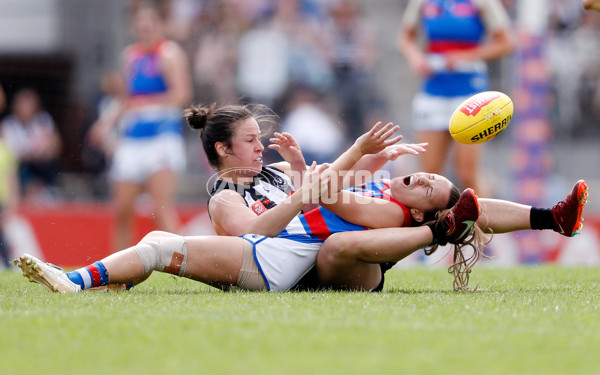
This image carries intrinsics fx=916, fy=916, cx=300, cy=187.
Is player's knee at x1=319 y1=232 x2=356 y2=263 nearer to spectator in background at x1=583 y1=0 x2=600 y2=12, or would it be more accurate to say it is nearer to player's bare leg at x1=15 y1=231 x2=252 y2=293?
player's bare leg at x1=15 y1=231 x2=252 y2=293

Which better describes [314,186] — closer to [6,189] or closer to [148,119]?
[148,119]

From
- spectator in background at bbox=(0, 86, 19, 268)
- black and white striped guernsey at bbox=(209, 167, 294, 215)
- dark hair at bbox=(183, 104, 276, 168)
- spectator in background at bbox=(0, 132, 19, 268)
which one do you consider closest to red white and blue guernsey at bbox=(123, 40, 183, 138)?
spectator in background at bbox=(0, 86, 19, 268)

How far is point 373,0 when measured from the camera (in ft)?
43.0

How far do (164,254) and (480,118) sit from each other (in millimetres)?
1945

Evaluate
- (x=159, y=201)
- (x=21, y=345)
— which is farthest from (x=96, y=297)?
(x=159, y=201)

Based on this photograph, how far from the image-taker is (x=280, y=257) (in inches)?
177

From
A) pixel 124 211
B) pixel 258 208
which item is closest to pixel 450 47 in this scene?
pixel 124 211

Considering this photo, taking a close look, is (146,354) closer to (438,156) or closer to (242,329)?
(242,329)

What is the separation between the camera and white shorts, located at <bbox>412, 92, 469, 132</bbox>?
7.22 meters

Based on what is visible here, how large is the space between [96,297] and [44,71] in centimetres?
984

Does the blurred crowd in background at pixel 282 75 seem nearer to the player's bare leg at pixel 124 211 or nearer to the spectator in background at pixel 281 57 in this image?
the spectator in background at pixel 281 57

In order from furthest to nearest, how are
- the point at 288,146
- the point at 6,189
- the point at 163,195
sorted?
the point at 6,189, the point at 163,195, the point at 288,146

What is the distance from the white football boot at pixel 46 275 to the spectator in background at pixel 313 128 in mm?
6541

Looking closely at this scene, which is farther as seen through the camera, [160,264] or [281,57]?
[281,57]
